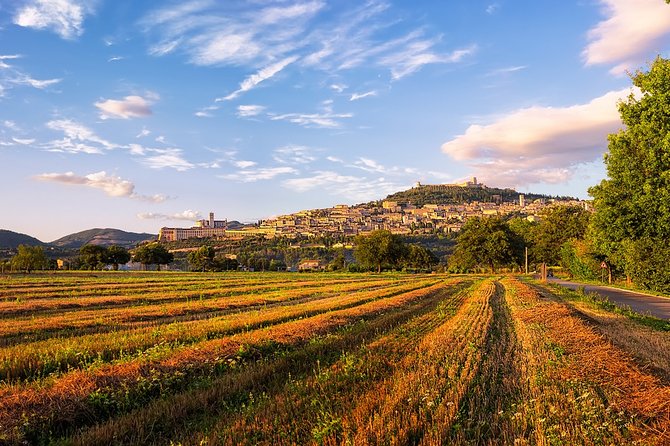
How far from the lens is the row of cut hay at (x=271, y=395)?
7.28m

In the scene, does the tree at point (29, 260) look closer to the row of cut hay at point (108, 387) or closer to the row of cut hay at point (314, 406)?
the row of cut hay at point (108, 387)

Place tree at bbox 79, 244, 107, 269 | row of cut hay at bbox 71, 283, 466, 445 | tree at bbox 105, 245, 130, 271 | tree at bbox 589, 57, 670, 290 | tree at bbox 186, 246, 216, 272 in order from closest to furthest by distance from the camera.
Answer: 1. row of cut hay at bbox 71, 283, 466, 445
2. tree at bbox 589, 57, 670, 290
3. tree at bbox 79, 244, 107, 269
4. tree at bbox 105, 245, 130, 271
5. tree at bbox 186, 246, 216, 272

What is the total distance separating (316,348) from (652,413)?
8747mm

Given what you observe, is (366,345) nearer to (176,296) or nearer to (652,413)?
(652,413)

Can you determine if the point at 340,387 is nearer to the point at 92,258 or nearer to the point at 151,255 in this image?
the point at 151,255

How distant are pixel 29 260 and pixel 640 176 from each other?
142m

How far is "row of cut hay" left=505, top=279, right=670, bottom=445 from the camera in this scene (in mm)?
6965

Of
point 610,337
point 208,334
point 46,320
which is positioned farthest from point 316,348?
point 46,320

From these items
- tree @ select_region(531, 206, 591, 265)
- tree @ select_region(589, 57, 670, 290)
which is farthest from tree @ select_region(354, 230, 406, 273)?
tree @ select_region(589, 57, 670, 290)

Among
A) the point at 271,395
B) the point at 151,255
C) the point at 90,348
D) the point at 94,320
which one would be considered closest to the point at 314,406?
the point at 271,395

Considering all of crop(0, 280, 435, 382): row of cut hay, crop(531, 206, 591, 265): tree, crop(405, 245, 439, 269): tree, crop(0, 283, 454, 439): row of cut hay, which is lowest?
crop(405, 245, 439, 269): tree

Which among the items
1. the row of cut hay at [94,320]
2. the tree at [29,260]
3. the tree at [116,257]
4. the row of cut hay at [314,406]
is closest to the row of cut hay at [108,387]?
the row of cut hay at [314,406]

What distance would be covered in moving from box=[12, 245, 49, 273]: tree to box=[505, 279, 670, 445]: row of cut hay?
137 metres

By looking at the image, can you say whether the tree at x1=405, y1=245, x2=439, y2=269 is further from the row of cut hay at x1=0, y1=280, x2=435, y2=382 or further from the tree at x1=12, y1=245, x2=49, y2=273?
the row of cut hay at x1=0, y1=280, x2=435, y2=382
